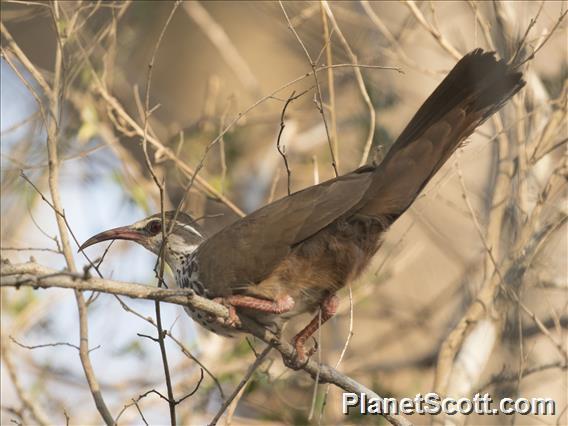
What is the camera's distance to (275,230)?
4.06m

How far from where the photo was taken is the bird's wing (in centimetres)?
394

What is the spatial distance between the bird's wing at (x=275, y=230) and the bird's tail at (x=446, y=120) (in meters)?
0.15

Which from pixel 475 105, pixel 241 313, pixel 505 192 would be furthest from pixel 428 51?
pixel 241 313

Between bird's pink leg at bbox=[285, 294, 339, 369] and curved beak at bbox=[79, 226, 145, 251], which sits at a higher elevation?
curved beak at bbox=[79, 226, 145, 251]

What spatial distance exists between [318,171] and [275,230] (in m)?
2.39

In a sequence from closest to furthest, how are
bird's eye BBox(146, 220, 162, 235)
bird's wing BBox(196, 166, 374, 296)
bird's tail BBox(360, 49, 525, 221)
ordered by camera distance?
bird's tail BBox(360, 49, 525, 221), bird's wing BBox(196, 166, 374, 296), bird's eye BBox(146, 220, 162, 235)

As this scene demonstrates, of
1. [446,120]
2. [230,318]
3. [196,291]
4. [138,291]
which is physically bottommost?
[138,291]

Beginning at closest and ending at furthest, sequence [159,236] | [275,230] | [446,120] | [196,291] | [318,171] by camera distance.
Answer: [446,120] → [275,230] → [196,291] → [159,236] → [318,171]

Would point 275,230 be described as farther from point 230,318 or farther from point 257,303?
point 230,318

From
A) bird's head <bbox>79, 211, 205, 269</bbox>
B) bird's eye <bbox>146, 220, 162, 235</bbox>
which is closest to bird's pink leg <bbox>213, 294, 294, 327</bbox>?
bird's head <bbox>79, 211, 205, 269</bbox>

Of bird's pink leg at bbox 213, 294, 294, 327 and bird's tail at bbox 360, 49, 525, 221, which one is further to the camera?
bird's pink leg at bbox 213, 294, 294, 327

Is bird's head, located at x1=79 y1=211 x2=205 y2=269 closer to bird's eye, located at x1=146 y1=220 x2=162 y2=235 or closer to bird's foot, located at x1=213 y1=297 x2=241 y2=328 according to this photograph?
bird's eye, located at x1=146 y1=220 x2=162 y2=235

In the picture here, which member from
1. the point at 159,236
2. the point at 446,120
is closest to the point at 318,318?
the point at 446,120

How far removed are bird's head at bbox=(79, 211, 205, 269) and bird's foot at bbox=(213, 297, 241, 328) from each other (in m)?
0.81
